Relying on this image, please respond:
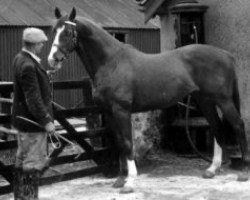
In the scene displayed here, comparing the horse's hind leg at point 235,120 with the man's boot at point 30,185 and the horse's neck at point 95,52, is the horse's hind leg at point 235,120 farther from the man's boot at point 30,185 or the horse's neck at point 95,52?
the man's boot at point 30,185

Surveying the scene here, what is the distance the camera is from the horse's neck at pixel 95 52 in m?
7.06

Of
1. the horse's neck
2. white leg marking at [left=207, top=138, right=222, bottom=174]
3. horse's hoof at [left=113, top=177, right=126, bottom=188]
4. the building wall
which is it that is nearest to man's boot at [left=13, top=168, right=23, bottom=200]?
horse's hoof at [left=113, top=177, right=126, bottom=188]

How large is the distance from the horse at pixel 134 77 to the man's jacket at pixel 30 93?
100cm

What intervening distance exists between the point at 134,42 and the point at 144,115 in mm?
14436

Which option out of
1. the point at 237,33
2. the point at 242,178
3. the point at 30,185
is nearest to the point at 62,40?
the point at 30,185

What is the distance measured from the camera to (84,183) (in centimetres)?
763

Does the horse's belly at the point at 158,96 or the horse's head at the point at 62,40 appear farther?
the horse's belly at the point at 158,96

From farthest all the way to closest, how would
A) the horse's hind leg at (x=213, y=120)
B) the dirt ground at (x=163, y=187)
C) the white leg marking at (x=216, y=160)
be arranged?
the horse's hind leg at (x=213, y=120), the white leg marking at (x=216, y=160), the dirt ground at (x=163, y=187)

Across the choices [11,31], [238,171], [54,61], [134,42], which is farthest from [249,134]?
[134,42]

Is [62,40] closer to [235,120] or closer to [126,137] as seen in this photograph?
[126,137]

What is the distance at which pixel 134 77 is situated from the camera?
7.15 metres

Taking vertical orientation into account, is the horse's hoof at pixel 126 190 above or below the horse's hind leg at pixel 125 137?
below

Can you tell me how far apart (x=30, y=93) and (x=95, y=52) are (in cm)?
167

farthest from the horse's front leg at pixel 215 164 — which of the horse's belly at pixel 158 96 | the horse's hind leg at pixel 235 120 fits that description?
the horse's belly at pixel 158 96
